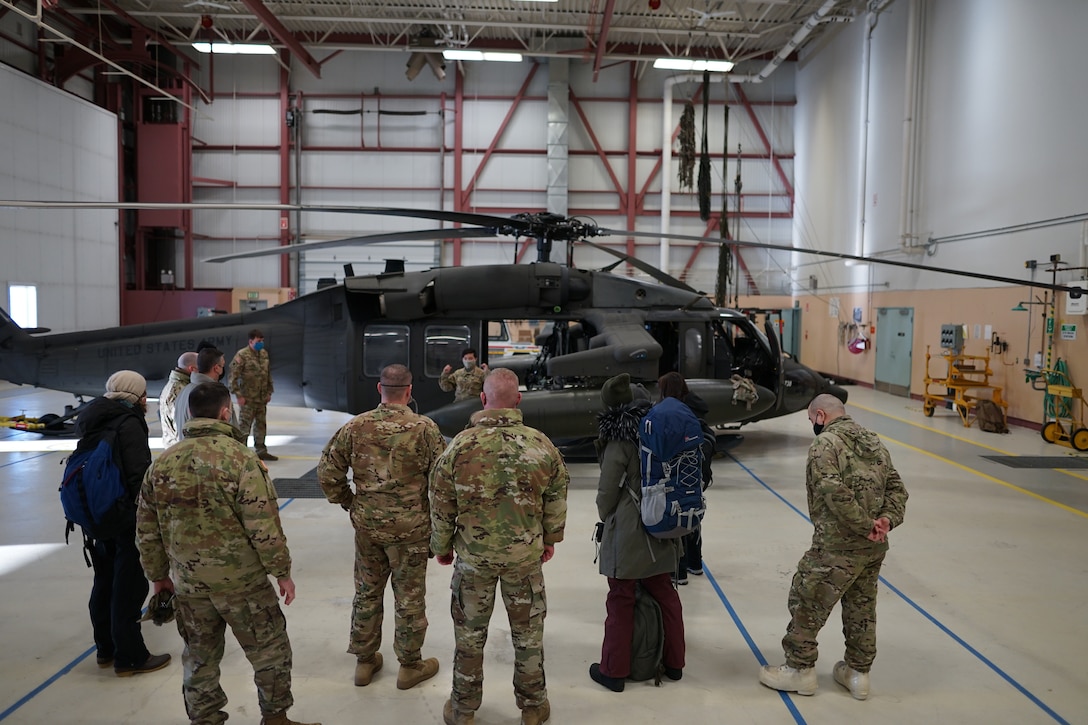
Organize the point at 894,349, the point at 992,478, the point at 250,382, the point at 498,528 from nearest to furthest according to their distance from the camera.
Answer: the point at 498,528 < the point at 992,478 < the point at 250,382 < the point at 894,349

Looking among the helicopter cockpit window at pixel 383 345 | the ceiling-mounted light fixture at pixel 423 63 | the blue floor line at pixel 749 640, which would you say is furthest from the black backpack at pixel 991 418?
the ceiling-mounted light fixture at pixel 423 63

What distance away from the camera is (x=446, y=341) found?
29.9 ft

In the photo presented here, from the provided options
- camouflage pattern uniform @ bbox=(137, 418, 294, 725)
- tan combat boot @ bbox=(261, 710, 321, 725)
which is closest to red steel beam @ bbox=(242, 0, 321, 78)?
camouflage pattern uniform @ bbox=(137, 418, 294, 725)

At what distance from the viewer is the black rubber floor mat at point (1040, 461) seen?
30.3 ft

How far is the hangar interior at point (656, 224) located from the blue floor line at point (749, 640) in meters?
0.02

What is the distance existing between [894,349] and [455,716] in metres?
15.7

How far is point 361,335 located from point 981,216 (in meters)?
11.4

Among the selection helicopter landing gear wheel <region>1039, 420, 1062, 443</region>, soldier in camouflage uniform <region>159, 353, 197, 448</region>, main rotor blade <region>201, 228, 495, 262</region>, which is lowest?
helicopter landing gear wheel <region>1039, 420, 1062, 443</region>

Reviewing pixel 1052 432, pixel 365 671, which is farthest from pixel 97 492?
pixel 1052 432

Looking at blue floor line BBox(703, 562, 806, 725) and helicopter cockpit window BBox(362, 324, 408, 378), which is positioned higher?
helicopter cockpit window BBox(362, 324, 408, 378)

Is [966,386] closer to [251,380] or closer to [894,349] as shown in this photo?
[894,349]

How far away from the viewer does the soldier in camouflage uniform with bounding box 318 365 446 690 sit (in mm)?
3549

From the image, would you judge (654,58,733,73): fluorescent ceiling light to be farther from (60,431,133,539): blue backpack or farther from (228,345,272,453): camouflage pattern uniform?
(60,431,133,539): blue backpack

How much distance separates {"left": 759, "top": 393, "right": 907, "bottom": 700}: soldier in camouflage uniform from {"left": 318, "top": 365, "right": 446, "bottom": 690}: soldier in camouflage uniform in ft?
6.22
